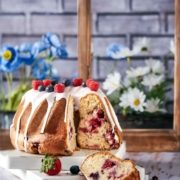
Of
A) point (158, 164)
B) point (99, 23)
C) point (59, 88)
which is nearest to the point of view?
point (59, 88)

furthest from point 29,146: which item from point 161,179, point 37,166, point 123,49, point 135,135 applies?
point 123,49

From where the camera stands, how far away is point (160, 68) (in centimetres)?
288

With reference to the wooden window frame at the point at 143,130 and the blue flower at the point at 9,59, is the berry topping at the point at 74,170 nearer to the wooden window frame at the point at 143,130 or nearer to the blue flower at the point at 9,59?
the wooden window frame at the point at 143,130

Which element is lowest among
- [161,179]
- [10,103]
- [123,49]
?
[161,179]

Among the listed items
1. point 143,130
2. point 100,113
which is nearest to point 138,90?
point 143,130

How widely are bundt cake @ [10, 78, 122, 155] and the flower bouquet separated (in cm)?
50

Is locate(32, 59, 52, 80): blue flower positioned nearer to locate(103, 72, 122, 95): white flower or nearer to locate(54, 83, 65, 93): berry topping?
locate(103, 72, 122, 95): white flower

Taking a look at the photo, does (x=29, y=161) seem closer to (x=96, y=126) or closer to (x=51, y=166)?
(x=51, y=166)

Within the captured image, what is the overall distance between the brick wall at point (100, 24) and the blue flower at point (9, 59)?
0.17 m

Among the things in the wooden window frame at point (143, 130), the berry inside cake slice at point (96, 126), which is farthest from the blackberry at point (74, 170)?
the wooden window frame at point (143, 130)

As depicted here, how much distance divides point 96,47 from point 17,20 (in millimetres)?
337

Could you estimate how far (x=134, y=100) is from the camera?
280 cm

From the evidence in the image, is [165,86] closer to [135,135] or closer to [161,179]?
[135,135]

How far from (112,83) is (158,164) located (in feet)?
1.54
